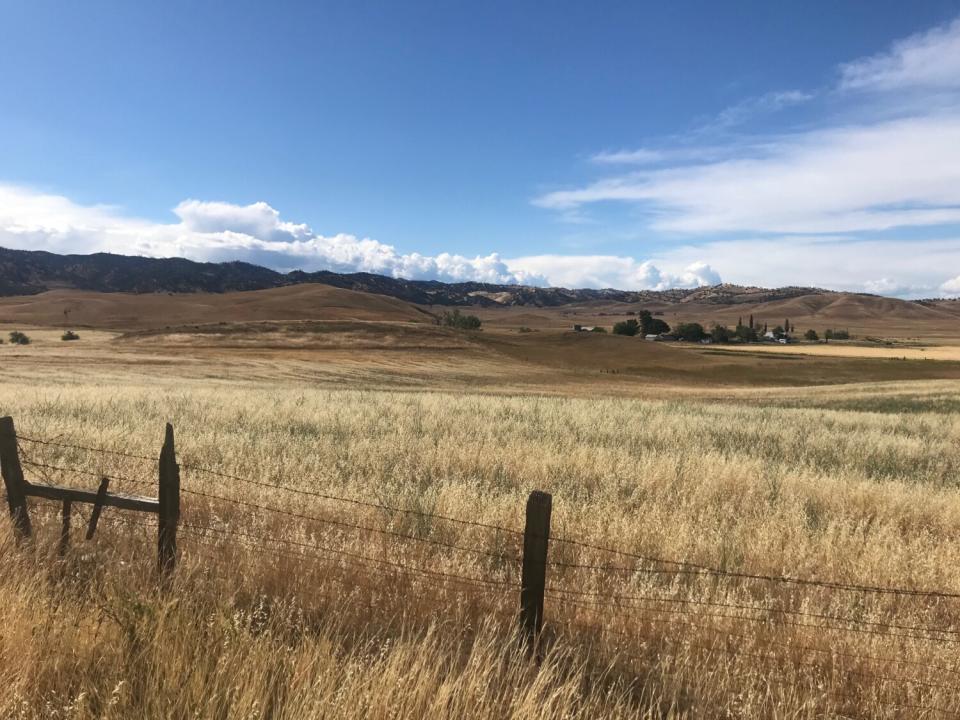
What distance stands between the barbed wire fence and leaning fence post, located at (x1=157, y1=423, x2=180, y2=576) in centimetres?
1

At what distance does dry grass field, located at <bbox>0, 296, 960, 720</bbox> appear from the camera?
3260 mm

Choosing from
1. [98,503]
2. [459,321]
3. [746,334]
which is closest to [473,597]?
[98,503]

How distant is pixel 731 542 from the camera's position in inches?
272

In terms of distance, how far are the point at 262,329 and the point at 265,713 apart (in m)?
82.3

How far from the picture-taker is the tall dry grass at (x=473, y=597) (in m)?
3.21

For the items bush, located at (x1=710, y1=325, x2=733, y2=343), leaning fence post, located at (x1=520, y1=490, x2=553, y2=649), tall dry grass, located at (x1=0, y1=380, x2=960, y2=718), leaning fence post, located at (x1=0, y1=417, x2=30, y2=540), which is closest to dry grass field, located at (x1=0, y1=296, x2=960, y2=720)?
tall dry grass, located at (x1=0, y1=380, x2=960, y2=718)

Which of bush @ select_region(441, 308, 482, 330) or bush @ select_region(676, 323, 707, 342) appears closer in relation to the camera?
bush @ select_region(441, 308, 482, 330)

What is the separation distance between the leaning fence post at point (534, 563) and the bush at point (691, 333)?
150635mm

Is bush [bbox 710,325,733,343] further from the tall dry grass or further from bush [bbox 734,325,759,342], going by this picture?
the tall dry grass

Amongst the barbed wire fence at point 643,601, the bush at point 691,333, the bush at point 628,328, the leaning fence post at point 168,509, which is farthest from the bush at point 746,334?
the leaning fence post at point 168,509

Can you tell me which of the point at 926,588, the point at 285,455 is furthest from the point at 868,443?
the point at 285,455

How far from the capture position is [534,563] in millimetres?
4039

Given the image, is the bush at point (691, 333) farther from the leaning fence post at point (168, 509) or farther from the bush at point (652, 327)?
the leaning fence post at point (168, 509)

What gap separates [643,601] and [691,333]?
150779mm
